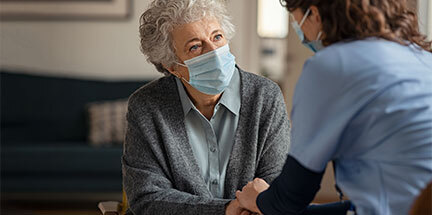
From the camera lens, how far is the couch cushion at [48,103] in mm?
4309

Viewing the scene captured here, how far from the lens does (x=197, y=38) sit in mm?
1817

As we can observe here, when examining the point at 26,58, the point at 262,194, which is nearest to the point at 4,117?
the point at 26,58

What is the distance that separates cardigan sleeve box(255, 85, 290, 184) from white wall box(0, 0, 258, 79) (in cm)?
299

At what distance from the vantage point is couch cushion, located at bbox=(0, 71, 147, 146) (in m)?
4.31

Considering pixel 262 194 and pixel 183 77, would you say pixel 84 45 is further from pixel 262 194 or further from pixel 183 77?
pixel 262 194

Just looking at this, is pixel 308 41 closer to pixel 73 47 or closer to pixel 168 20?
pixel 168 20

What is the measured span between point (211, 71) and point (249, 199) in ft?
1.59

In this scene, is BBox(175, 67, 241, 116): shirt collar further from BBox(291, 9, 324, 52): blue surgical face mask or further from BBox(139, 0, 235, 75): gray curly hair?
BBox(291, 9, 324, 52): blue surgical face mask

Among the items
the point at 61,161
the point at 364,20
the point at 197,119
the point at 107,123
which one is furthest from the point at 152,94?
the point at 107,123

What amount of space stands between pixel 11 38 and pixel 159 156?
11.3 ft

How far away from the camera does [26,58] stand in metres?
4.77

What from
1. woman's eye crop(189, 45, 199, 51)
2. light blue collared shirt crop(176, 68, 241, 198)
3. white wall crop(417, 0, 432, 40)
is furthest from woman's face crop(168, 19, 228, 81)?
white wall crop(417, 0, 432, 40)

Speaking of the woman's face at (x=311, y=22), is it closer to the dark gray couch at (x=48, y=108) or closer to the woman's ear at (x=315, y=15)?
the woman's ear at (x=315, y=15)

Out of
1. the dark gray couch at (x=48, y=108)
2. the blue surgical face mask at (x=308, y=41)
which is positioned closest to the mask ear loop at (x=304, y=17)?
the blue surgical face mask at (x=308, y=41)
